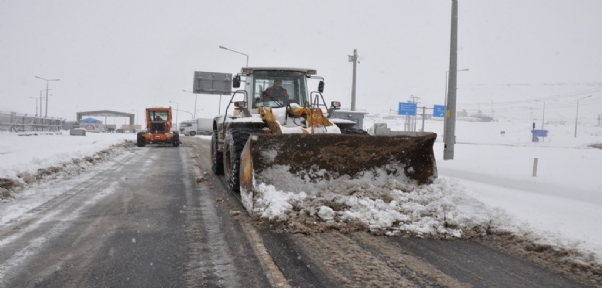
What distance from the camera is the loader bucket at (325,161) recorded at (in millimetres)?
5656

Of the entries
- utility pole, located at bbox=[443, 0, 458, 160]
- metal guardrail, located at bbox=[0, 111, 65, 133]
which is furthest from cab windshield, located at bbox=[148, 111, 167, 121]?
utility pole, located at bbox=[443, 0, 458, 160]

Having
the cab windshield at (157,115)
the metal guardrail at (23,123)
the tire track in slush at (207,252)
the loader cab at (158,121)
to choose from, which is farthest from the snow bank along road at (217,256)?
the metal guardrail at (23,123)

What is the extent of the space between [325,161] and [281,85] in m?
2.95

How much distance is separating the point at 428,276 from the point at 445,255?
2.30 ft

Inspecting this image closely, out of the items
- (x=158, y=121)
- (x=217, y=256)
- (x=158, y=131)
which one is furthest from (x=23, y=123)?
(x=217, y=256)

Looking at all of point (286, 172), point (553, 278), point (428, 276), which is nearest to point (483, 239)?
point (553, 278)

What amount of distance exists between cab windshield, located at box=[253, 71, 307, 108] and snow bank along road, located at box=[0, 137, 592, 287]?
314cm

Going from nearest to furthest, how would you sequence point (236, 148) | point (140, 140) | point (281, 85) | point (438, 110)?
point (236, 148) → point (281, 85) → point (140, 140) → point (438, 110)

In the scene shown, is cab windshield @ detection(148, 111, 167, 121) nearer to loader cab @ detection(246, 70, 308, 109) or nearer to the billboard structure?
the billboard structure

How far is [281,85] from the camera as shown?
8.42 m

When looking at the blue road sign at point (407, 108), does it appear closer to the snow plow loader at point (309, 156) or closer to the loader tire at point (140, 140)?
the loader tire at point (140, 140)

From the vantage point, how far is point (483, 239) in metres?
4.74

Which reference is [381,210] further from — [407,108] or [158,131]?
[407,108]

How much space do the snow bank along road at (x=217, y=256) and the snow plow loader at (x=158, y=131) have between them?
60.2 feet
